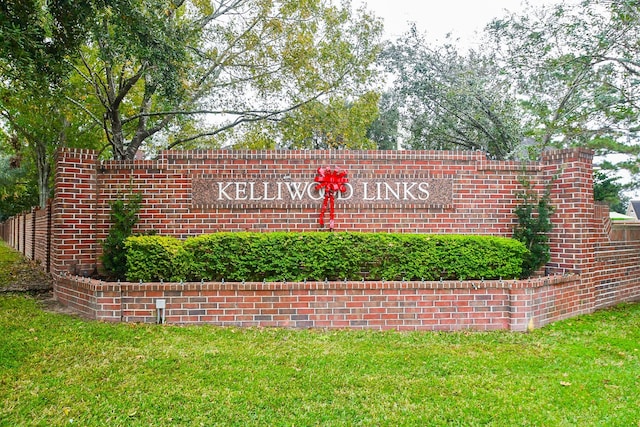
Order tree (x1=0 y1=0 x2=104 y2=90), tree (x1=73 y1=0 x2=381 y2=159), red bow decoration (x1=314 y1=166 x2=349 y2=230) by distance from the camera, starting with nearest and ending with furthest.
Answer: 1. tree (x1=0 y1=0 x2=104 y2=90)
2. red bow decoration (x1=314 y1=166 x2=349 y2=230)
3. tree (x1=73 y1=0 x2=381 y2=159)

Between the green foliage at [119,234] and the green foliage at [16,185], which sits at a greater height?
the green foliage at [16,185]

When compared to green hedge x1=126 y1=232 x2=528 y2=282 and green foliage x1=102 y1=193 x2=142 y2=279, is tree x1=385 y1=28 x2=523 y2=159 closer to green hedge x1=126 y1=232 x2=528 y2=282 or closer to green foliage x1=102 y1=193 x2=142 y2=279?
green hedge x1=126 y1=232 x2=528 y2=282

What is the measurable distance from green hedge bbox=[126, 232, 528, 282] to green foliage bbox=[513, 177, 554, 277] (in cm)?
63

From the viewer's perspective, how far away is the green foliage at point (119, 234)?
6.45 meters

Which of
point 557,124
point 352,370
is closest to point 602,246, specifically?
point 557,124

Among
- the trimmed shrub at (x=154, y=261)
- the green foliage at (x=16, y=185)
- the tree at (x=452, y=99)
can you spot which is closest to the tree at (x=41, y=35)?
the trimmed shrub at (x=154, y=261)

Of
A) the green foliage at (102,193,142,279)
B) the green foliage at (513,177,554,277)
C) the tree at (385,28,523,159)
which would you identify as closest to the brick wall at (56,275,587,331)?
the green foliage at (102,193,142,279)

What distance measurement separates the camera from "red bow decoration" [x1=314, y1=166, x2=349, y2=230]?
6.94 m

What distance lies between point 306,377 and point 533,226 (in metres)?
4.53

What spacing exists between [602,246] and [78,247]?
8095 mm

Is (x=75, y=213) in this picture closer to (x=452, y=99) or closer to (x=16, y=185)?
A: (x=452, y=99)

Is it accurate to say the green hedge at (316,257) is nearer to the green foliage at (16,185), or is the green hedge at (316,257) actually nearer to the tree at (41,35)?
the tree at (41,35)

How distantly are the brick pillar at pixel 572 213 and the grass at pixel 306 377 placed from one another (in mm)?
1427

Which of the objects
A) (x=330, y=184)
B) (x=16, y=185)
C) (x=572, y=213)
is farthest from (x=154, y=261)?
(x=16, y=185)
